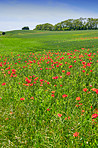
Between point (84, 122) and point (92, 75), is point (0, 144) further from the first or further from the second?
point (92, 75)

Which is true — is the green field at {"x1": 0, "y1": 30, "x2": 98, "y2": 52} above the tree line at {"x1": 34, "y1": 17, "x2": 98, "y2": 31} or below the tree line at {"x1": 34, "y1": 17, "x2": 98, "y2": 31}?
below

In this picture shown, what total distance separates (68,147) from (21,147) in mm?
859

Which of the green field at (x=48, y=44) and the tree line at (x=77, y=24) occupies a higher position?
the tree line at (x=77, y=24)

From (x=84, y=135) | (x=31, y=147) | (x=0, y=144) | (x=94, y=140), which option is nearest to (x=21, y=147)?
(x=31, y=147)

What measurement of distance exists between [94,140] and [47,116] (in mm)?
1195

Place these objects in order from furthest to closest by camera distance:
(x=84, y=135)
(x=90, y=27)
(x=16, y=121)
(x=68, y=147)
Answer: (x=90, y=27) → (x=16, y=121) → (x=84, y=135) → (x=68, y=147)

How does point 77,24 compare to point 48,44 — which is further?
point 77,24

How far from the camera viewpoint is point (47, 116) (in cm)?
317

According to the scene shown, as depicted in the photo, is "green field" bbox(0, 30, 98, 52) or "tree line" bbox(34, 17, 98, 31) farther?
"tree line" bbox(34, 17, 98, 31)

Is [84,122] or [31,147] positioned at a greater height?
[84,122]

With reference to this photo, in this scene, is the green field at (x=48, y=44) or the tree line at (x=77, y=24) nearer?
the green field at (x=48, y=44)

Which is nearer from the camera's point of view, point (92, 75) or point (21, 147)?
point (21, 147)

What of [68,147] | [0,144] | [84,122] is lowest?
[0,144]

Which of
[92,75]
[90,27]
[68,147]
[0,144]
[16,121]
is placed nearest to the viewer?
[68,147]
